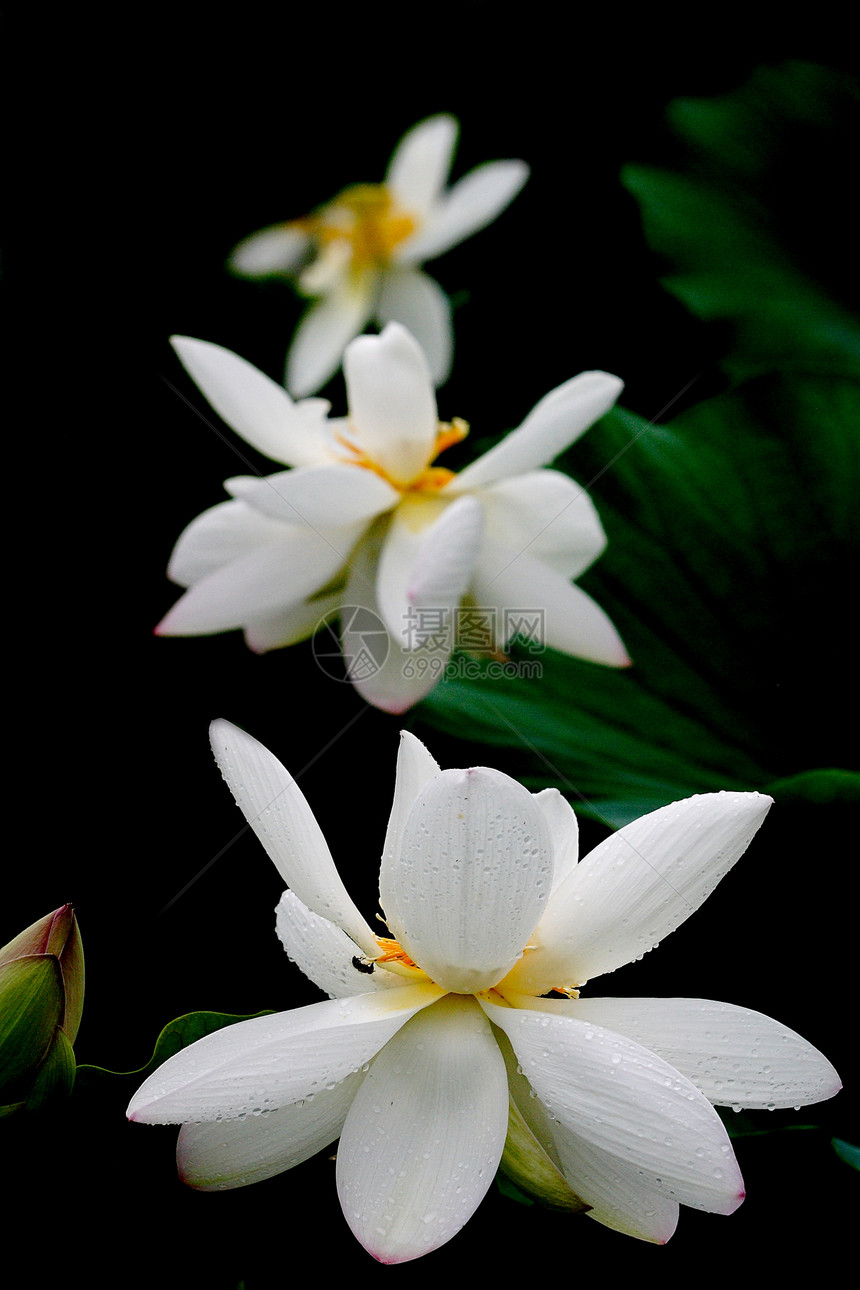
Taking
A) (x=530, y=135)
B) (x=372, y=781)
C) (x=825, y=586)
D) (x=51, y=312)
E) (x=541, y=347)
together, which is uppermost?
(x=51, y=312)

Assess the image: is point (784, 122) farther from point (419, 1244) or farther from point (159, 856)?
point (419, 1244)

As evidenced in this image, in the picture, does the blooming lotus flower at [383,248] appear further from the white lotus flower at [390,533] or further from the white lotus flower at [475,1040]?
the white lotus flower at [475,1040]

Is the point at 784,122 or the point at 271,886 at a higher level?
the point at 784,122

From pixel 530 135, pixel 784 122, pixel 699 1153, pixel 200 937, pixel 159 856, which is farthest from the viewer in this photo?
pixel 530 135

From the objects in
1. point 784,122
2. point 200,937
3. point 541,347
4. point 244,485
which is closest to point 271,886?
point 200,937

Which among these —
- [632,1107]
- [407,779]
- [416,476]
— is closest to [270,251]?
[416,476]

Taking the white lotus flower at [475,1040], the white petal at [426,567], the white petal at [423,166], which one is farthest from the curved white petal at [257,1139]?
the white petal at [423,166]
